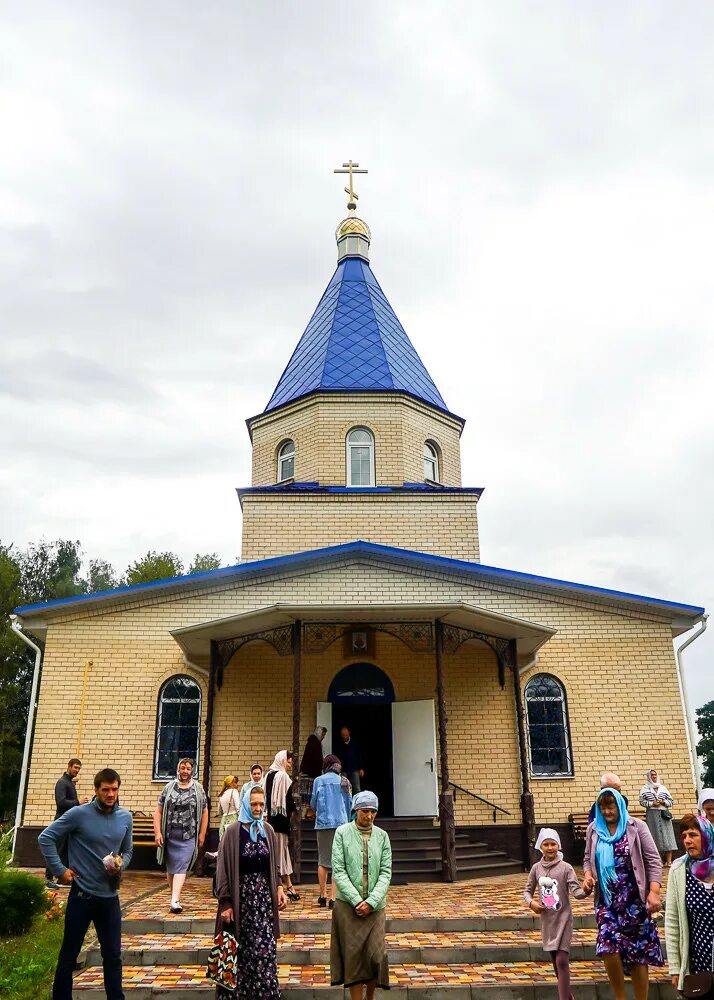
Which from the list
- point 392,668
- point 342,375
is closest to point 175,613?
point 392,668

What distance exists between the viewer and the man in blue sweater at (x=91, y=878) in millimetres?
4719

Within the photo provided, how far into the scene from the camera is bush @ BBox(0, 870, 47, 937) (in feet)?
21.8

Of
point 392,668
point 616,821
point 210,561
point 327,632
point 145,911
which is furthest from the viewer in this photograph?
point 210,561

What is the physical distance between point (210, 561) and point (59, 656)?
960 inches

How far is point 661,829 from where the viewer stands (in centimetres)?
1004

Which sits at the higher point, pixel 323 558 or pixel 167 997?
pixel 323 558

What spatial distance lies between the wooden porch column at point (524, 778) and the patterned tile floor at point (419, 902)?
1.08 metres

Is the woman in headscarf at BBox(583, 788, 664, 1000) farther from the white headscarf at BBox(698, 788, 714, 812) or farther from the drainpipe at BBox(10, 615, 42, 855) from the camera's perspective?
the drainpipe at BBox(10, 615, 42, 855)

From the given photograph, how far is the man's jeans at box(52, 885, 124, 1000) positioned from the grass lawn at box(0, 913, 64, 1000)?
950 mm

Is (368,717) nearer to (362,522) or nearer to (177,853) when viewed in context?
(362,522)

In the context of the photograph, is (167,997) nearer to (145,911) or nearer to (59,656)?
(145,911)

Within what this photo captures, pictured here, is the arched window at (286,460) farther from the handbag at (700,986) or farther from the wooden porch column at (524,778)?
the handbag at (700,986)

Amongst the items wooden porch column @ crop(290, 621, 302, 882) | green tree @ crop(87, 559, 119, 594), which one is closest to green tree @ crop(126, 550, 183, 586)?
green tree @ crop(87, 559, 119, 594)

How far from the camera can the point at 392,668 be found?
40.3 feet
